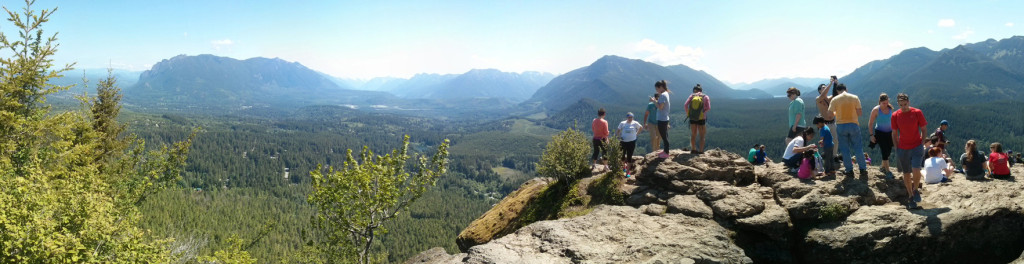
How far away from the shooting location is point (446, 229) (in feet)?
472

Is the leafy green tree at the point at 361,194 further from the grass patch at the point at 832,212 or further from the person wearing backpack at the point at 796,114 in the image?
the person wearing backpack at the point at 796,114

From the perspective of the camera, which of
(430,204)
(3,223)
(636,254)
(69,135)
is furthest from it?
(430,204)

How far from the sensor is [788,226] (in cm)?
1138

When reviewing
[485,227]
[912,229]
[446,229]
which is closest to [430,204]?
[446,229]

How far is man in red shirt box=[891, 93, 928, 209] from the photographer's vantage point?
37.6 feet

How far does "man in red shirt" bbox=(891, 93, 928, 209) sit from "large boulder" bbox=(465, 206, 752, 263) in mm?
5428

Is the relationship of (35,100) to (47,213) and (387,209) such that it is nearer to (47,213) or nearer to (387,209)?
(47,213)

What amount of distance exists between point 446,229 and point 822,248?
139848 mm

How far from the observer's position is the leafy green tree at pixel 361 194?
12.0 meters

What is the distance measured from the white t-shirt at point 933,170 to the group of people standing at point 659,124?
673 cm

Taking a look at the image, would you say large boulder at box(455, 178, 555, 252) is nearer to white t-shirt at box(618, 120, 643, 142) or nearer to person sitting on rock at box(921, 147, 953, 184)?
white t-shirt at box(618, 120, 643, 142)

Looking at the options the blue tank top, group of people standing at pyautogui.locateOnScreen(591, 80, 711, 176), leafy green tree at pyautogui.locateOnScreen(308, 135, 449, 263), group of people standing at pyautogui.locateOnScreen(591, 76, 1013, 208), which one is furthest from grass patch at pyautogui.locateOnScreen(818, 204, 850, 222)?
leafy green tree at pyautogui.locateOnScreen(308, 135, 449, 263)

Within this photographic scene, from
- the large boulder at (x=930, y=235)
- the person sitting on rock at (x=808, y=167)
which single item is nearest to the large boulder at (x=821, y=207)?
the large boulder at (x=930, y=235)

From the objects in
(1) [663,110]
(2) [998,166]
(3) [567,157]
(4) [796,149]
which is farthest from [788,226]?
(2) [998,166]
